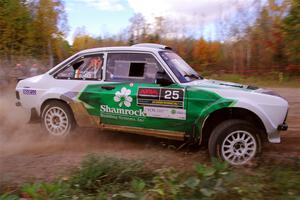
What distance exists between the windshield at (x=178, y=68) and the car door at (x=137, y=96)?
19 centimetres

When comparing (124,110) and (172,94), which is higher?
(172,94)

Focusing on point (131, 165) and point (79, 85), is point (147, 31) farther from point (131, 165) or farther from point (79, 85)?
point (131, 165)

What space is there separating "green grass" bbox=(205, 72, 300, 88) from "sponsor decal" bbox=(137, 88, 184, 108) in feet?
33.7

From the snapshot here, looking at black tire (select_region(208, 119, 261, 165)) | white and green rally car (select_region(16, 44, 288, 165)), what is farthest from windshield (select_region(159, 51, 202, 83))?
black tire (select_region(208, 119, 261, 165))

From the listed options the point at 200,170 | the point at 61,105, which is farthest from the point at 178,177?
the point at 61,105

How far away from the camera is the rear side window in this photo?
22.3 feet

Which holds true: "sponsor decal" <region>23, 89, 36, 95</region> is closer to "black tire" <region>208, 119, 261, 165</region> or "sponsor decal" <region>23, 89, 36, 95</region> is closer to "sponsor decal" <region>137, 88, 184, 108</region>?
"sponsor decal" <region>137, 88, 184, 108</region>

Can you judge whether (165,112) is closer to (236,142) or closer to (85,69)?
(236,142)

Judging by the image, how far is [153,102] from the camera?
655 centimetres

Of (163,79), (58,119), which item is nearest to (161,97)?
(163,79)

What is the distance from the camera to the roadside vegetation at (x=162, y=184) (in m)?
4.29

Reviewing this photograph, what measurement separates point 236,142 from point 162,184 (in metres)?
1.89

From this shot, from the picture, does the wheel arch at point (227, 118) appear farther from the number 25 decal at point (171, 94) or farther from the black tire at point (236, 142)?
the number 25 decal at point (171, 94)

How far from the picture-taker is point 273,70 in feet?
60.1
